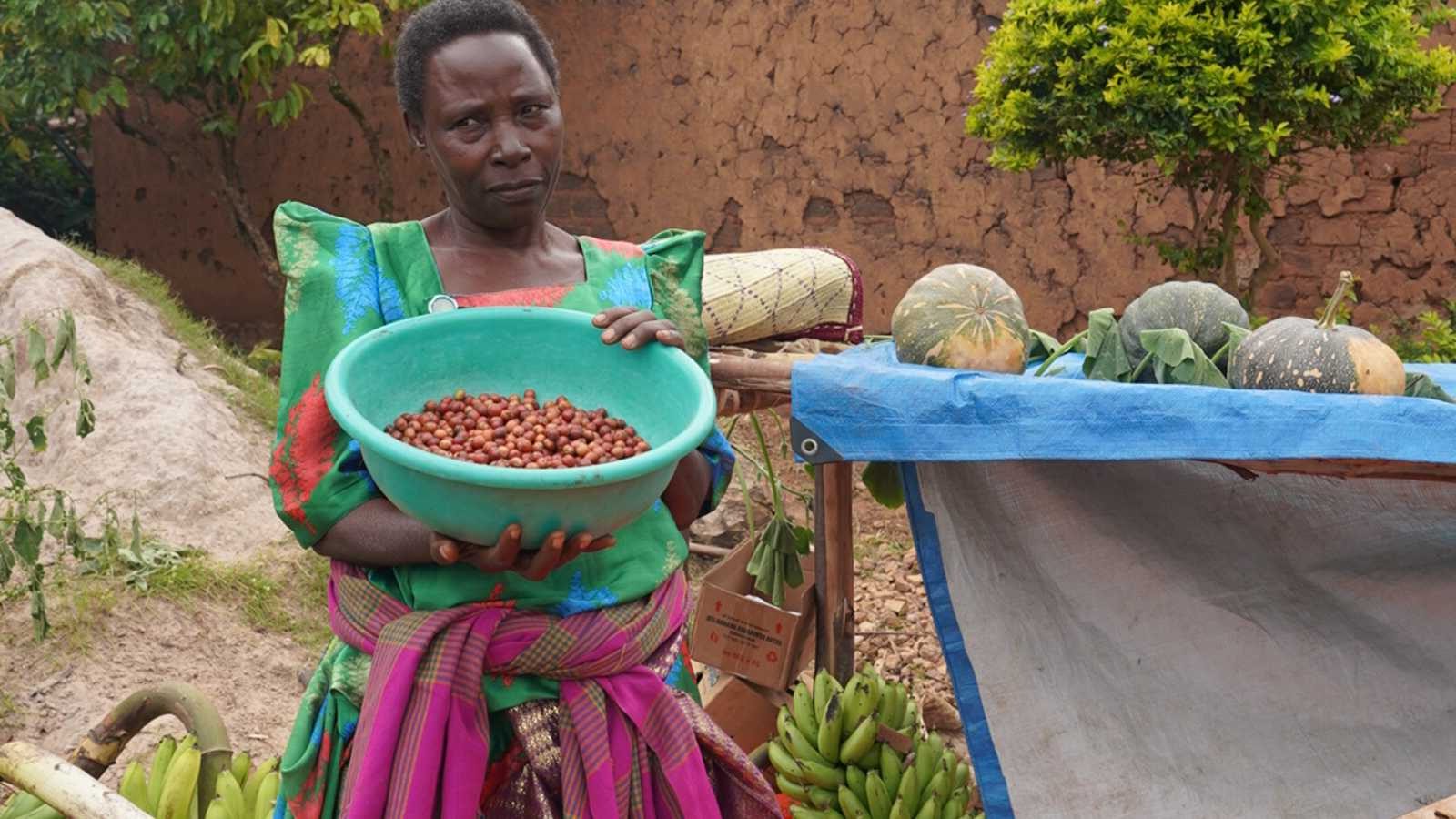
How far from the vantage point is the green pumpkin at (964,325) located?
249 centimetres

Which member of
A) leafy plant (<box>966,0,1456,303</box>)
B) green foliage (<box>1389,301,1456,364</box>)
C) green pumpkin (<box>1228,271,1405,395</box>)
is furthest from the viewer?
green foliage (<box>1389,301,1456,364</box>)

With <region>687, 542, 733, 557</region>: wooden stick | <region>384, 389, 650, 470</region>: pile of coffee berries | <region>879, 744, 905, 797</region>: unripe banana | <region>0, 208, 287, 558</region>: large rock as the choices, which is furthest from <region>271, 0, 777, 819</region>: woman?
<region>687, 542, 733, 557</region>: wooden stick

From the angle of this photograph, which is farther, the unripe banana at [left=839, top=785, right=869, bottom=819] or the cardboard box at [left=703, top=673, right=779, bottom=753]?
the cardboard box at [left=703, top=673, right=779, bottom=753]

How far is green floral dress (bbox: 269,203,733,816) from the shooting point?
189 centimetres

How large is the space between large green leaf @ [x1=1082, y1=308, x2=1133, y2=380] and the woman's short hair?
1.05 meters

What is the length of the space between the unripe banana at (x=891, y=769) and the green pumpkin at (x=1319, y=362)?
1386 mm

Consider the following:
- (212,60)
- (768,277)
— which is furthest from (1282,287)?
(212,60)

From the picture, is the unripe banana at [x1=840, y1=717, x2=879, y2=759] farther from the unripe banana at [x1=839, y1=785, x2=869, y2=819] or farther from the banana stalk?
the banana stalk

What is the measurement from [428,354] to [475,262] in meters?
0.22

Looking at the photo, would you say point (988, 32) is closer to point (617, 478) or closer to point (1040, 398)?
point (1040, 398)

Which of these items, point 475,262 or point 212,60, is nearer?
point 475,262

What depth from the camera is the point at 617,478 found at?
63.6 inches

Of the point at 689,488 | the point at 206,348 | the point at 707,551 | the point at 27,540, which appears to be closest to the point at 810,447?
the point at 689,488

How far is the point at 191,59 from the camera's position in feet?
25.3
